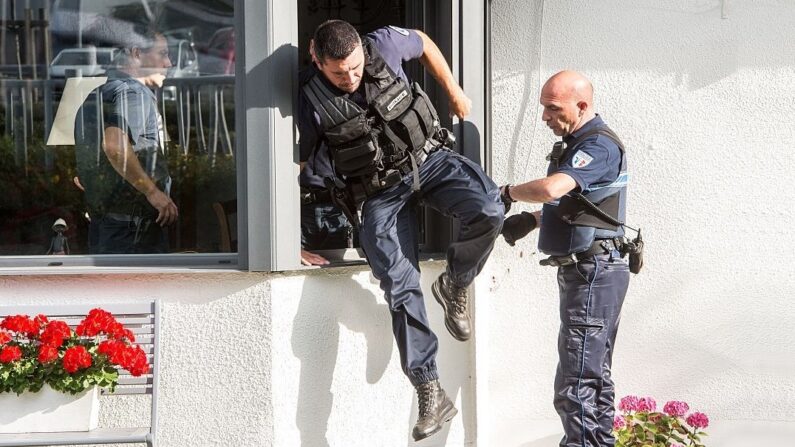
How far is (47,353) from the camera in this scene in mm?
3625

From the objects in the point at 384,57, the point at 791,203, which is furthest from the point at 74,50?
the point at 791,203

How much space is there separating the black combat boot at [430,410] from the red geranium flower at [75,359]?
4.38 ft

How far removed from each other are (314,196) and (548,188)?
1068 millimetres

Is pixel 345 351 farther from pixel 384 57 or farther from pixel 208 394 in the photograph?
pixel 384 57

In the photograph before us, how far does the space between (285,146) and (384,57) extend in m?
0.56

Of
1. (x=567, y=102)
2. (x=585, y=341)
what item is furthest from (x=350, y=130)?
(x=585, y=341)

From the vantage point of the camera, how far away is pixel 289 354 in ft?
13.5

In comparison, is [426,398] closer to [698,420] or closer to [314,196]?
[314,196]

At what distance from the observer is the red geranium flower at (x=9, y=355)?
360 centimetres

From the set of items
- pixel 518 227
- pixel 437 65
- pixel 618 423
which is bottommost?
pixel 618 423

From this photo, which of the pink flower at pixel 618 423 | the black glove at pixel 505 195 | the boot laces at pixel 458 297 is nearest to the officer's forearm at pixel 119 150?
the boot laces at pixel 458 297

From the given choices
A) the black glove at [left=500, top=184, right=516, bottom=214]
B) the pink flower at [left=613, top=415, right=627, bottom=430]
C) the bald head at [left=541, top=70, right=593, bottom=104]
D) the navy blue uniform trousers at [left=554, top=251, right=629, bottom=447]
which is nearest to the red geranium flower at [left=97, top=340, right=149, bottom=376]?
the black glove at [left=500, top=184, right=516, bottom=214]

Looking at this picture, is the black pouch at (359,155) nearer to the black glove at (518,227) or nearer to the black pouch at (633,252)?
the black glove at (518,227)

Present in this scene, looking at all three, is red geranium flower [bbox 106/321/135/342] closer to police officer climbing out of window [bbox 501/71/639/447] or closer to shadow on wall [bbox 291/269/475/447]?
shadow on wall [bbox 291/269/475/447]
